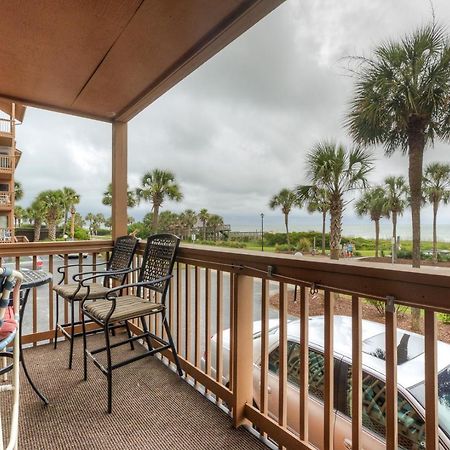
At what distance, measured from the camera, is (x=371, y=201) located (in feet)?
4.96

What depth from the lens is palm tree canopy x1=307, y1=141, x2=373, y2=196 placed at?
158cm

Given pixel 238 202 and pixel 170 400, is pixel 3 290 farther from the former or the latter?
pixel 238 202

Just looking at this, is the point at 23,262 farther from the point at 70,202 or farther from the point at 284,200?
the point at 284,200

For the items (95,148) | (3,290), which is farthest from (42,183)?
(3,290)

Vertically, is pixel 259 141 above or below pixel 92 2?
below

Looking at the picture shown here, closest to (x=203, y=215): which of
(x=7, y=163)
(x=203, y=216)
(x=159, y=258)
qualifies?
(x=203, y=216)

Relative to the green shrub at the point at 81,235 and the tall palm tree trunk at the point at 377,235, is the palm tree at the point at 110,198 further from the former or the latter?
the tall palm tree trunk at the point at 377,235

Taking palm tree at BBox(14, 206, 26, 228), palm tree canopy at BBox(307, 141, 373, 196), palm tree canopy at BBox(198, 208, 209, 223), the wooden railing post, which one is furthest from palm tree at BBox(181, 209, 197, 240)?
palm tree at BBox(14, 206, 26, 228)

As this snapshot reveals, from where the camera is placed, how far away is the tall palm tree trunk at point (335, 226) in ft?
4.58

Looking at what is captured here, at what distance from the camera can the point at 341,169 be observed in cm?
163

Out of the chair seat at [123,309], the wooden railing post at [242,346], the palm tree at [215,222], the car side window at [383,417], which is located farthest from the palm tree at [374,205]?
the chair seat at [123,309]

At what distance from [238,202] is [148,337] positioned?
1.36 meters

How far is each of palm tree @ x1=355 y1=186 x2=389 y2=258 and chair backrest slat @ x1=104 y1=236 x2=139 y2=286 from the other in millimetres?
1926

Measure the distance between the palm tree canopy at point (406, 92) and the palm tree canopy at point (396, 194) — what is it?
0.15 metres
